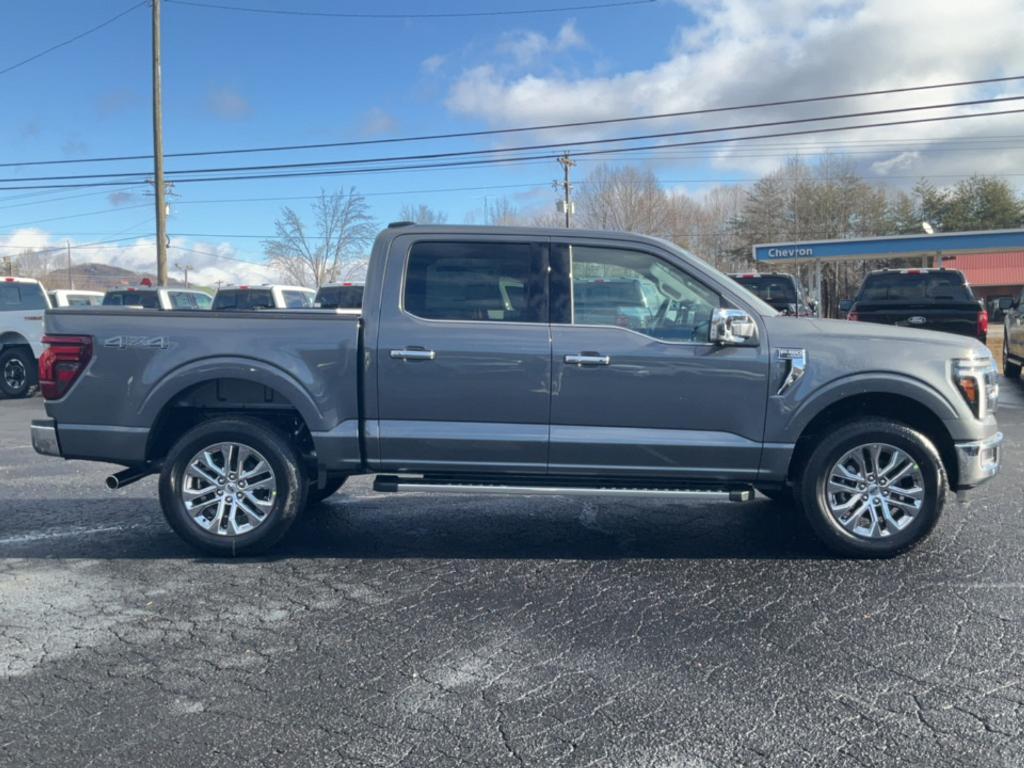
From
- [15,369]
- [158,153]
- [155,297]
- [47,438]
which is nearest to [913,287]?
[47,438]

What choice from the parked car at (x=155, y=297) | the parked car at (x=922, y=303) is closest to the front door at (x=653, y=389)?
the parked car at (x=922, y=303)

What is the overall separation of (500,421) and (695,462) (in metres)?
1.21

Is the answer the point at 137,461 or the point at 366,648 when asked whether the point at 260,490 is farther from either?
the point at 366,648

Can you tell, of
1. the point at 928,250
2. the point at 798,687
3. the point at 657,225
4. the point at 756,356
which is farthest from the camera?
the point at 657,225

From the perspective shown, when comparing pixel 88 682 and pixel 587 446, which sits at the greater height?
pixel 587 446

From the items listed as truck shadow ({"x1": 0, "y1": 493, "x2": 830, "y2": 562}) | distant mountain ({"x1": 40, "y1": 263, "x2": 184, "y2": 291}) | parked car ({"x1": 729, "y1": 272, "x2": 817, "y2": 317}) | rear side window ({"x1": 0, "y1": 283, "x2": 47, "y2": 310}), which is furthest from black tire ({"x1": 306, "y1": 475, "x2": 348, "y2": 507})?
distant mountain ({"x1": 40, "y1": 263, "x2": 184, "y2": 291})

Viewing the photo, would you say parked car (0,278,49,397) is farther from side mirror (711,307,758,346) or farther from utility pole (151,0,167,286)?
side mirror (711,307,758,346)

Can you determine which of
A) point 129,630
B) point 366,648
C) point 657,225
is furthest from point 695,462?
point 657,225

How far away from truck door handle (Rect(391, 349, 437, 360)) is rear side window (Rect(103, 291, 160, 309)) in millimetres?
13589

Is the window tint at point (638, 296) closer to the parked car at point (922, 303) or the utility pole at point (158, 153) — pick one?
the parked car at point (922, 303)

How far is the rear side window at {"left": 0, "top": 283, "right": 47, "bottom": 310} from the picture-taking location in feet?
50.8

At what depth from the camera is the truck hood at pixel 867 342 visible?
514 cm

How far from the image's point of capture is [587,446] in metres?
5.22

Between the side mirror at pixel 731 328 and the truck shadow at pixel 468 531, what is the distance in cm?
138
